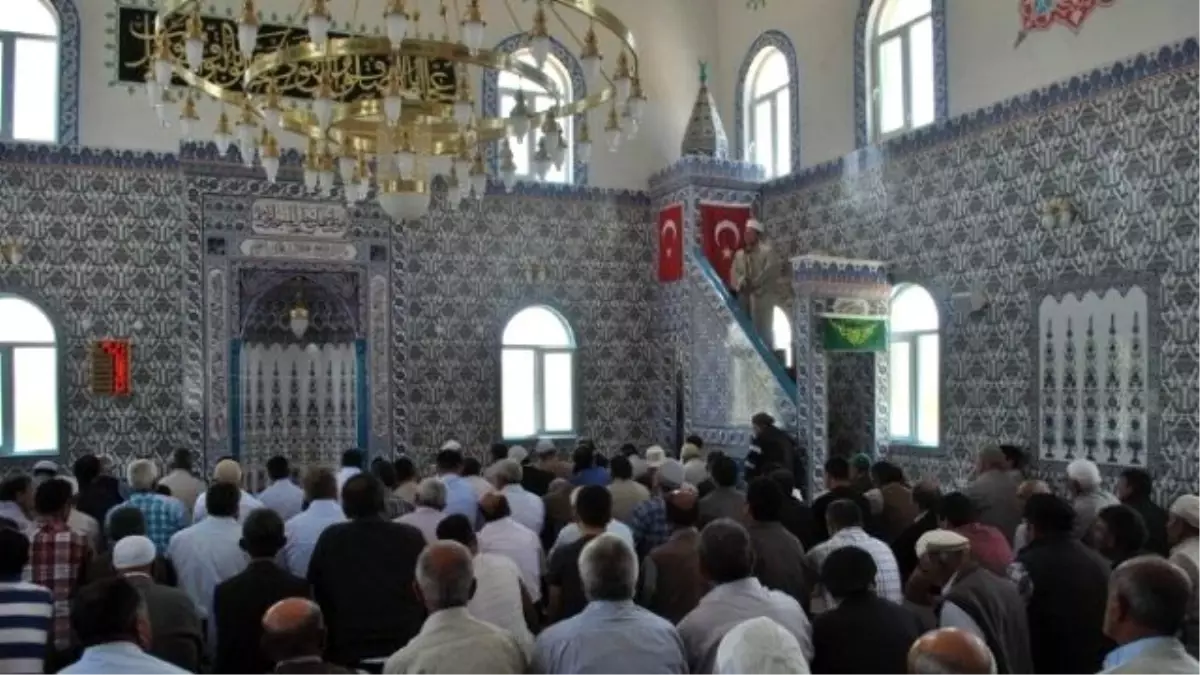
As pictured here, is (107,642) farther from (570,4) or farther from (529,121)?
(529,121)

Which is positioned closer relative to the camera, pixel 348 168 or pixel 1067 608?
pixel 1067 608

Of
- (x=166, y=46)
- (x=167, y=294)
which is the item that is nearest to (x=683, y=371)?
(x=167, y=294)

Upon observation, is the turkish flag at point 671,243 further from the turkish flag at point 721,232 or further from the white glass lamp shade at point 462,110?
the white glass lamp shade at point 462,110

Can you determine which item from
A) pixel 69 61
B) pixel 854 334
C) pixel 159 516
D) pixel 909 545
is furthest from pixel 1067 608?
pixel 69 61

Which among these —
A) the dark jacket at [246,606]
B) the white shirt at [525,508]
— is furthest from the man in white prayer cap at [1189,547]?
the white shirt at [525,508]

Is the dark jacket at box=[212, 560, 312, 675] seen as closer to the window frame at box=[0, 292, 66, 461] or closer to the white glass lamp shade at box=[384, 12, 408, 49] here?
the white glass lamp shade at box=[384, 12, 408, 49]

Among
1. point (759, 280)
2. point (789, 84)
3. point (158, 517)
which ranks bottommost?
point (158, 517)

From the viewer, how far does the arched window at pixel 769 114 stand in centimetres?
1156

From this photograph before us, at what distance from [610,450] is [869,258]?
12.1 feet

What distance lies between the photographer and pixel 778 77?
38.3 ft

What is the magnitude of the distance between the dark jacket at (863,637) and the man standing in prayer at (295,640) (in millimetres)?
1373

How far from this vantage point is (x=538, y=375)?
11617mm

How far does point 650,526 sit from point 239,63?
19.6 ft

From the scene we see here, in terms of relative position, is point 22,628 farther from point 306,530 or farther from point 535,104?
point 535,104
